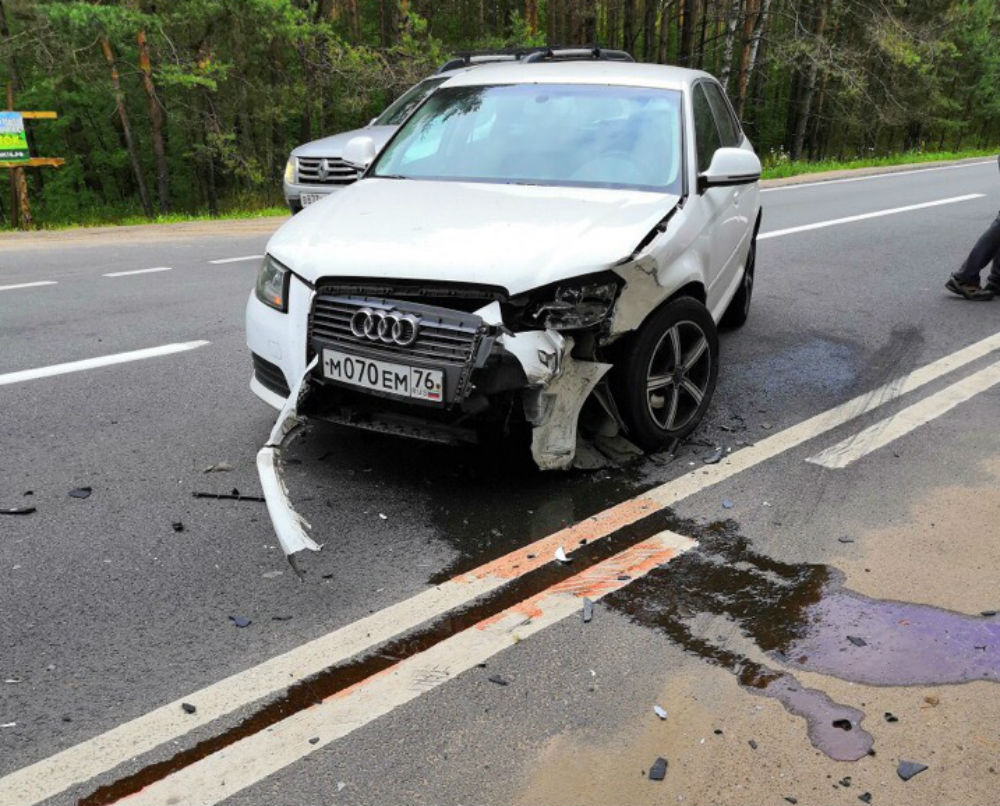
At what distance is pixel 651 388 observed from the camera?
4465 mm

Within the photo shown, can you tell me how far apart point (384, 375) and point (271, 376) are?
816mm

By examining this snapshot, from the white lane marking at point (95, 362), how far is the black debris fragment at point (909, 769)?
517 cm

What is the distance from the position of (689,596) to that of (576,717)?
84 centimetres

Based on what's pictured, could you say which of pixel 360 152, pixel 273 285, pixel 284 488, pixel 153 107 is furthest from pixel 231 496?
pixel 153 107

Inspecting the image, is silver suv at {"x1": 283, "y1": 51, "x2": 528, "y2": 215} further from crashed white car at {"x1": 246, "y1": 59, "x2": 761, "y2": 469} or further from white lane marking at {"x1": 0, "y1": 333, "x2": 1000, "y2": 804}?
white lane marking at {"x1": 0, "y1": 333, "x2": 1000, "y2": 804}

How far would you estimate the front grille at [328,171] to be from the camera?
10781 mm

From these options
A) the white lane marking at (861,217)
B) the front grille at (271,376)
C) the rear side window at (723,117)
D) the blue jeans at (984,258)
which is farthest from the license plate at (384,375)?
the white lane marking at (861,217)

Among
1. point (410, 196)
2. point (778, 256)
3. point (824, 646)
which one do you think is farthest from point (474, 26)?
point (824, 646)

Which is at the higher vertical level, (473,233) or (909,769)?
(473,233)

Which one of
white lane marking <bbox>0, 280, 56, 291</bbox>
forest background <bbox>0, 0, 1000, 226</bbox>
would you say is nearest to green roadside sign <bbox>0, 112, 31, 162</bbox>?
forest background <bbox>0, 0, 1000, 226</bbox>

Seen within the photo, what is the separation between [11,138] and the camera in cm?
1541

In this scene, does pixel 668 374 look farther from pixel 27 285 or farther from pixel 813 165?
pixel 813 165

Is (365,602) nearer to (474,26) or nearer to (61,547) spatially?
(61,547)

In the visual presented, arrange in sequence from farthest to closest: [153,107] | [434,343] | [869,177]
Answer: [153,107] → [869,177] → [434,343]
